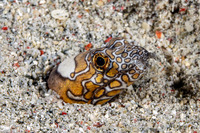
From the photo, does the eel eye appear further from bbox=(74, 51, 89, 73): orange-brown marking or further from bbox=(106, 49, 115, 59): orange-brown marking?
bbox=(74, 51, 89, 73): orange-brown marking

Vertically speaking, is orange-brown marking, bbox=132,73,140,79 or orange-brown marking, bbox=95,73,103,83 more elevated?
orange-brown marking, bbox=95,73,103,83

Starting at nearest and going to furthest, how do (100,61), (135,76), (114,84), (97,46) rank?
1. (100,61)
2. (135,76)
3. (114,84)
4. (97,46)

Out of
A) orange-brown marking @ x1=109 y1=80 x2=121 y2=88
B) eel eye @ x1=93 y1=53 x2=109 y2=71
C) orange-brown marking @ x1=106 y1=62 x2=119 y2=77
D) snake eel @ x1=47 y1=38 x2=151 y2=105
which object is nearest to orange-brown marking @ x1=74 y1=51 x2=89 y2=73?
snake eel @ x1=47 y1=38 x2=151 y2=105

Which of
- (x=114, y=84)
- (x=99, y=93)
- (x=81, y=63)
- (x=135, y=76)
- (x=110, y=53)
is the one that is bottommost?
(x=99, y=93)

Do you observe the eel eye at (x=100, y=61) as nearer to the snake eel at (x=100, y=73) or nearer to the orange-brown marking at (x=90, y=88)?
the snake eel at (x=100, y=73)

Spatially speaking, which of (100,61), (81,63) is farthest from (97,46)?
(100,61)

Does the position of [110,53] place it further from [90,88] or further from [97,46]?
[97,46]
